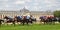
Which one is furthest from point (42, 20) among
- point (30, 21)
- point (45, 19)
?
point (30, 21)

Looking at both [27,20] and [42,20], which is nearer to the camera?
[27,20]

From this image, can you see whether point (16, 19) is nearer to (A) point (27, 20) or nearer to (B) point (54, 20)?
(A) point (27, 20)

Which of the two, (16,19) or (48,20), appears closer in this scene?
(16,19)

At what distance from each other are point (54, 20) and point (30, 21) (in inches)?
217

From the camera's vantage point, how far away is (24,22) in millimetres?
39281

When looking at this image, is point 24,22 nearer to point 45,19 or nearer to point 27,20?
point 27,20

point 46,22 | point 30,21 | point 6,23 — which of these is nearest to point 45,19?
point 46,22

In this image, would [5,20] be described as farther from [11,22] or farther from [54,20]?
[54,20]

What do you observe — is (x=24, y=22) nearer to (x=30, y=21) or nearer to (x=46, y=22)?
(x=30, y=21)

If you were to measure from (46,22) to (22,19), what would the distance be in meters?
4.69

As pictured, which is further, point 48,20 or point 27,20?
point 48,20

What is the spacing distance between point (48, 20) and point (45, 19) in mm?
510

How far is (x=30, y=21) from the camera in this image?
39.7m

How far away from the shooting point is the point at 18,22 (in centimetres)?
4056
